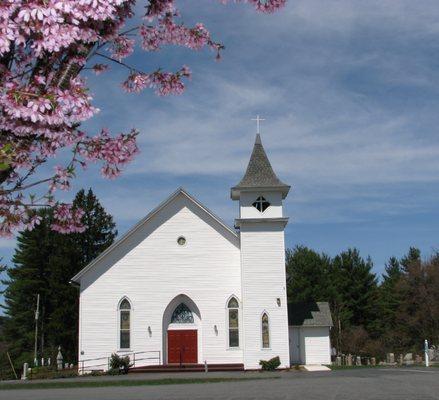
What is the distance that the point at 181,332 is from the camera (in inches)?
1303

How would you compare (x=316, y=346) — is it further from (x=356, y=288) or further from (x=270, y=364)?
(x=356, y=288)

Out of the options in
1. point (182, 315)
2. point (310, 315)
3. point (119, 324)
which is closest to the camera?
point (119, 324)

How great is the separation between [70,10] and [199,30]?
2.74 metres

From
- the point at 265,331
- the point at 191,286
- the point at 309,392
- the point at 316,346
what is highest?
the point at 191,286

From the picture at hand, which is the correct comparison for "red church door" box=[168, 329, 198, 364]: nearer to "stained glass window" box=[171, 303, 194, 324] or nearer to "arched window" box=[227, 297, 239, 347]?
"stained glass window" box=[171, 303, 194, 324]

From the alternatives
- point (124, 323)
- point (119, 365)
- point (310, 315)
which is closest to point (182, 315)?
point (124, 323)

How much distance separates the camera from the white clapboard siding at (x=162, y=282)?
32.5 meters

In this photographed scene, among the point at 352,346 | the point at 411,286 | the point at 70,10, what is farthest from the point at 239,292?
the point at 411,286

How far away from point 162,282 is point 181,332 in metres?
2.80

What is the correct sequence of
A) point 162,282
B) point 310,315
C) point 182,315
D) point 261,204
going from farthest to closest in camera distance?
point 310,315 → point 182,315 → point 261,204 → point 162,282

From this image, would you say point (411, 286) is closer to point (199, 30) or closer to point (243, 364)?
point (243, 364)

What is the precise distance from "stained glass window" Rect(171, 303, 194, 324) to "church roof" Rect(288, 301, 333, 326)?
236 inches

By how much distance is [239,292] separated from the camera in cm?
3309

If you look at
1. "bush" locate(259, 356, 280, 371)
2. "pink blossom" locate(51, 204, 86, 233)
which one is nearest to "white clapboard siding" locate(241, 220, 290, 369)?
"bush" locate(259, 356, 280, 371)
